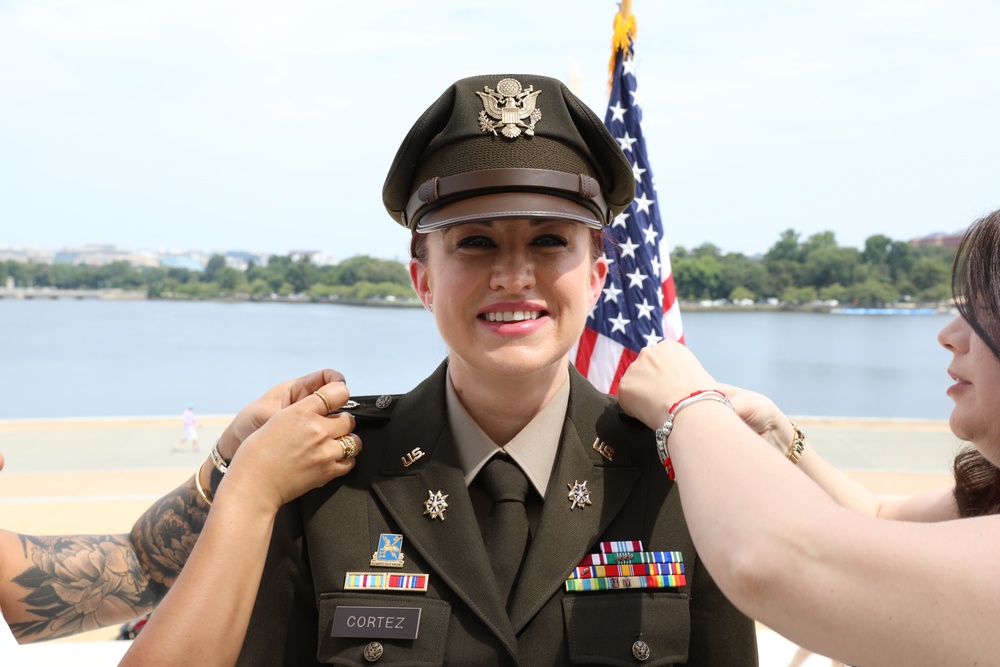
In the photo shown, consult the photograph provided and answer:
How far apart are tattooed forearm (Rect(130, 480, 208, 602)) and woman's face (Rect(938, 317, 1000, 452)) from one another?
2332mm

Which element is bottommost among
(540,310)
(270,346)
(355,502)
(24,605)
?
(270,346)

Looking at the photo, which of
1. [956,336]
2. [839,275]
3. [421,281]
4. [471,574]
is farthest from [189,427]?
[839,275]

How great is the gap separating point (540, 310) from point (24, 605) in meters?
1.99

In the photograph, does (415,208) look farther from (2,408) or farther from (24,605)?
(2,408)

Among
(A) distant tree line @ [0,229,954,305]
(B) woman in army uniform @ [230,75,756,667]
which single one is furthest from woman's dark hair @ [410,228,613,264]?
(A) distant tree line @ [0,229,954,305]

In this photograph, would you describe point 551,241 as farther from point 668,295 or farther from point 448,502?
point 668,295

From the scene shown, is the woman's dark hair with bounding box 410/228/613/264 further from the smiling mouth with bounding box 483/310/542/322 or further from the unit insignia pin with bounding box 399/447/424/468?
the unit insignia pin with bounding box 399/447/424/468

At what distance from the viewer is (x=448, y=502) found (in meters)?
2.43

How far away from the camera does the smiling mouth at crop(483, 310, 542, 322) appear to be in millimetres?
2322

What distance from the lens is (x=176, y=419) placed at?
21266 mm

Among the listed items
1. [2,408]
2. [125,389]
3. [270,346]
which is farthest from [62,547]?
[270,346]

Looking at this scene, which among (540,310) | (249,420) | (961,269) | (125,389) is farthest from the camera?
(125,389)

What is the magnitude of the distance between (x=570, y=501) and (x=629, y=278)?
398 centimetres

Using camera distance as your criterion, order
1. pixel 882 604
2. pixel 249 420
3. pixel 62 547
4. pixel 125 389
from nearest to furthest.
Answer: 1. pixel 882 604
2. pixel 249 420
3. pixel 62 547
4. pixel 125 389
